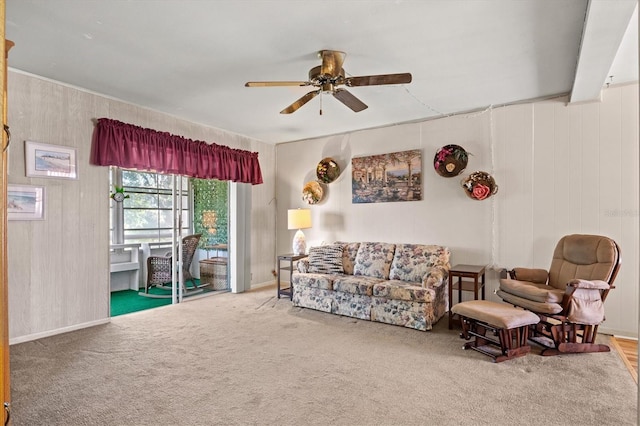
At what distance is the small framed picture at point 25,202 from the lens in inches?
131

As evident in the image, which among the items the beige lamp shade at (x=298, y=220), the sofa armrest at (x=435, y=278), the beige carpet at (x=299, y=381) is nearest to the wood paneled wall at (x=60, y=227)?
the beige carpet at (x=299, y=381)

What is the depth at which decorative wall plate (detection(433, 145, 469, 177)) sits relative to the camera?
172 inches

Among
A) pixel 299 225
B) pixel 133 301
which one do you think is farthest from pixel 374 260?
pixel 133 301

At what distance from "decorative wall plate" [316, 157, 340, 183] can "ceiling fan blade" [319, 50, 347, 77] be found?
102 inches

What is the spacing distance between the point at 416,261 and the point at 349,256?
0.99 metres

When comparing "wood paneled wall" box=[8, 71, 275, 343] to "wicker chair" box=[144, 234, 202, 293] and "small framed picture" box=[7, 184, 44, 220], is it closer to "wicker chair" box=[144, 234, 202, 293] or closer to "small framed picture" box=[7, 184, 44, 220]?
"small framed picture" box=[7, 184, 44, 220]

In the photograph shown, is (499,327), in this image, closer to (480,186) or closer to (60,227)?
(480,186)

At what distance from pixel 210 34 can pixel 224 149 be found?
2.73 metres

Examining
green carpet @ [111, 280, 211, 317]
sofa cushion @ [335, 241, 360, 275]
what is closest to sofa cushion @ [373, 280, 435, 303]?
sofa cushion @ [335, 241, 360, 275]

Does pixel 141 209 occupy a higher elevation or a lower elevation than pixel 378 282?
higher

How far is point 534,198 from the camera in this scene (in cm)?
403

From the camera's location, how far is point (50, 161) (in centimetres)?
356

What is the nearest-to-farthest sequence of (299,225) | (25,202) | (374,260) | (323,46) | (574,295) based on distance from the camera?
(323,46) → (574,295) → (25,202) → (374,260) → (299,225)

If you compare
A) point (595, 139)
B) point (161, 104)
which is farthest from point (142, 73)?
point (595, 139)
